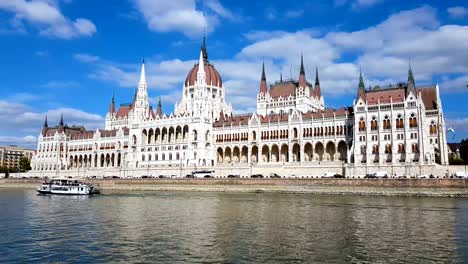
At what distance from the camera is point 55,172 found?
12862cm

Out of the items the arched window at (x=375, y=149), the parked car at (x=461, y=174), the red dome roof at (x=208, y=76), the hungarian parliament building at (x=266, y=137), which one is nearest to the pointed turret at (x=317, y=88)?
the hungarian parliament building at (x=266, y=137)

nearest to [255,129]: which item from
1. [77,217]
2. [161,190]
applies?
[161,190]

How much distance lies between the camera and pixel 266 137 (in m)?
106

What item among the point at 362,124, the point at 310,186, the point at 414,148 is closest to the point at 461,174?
the point at 414,148

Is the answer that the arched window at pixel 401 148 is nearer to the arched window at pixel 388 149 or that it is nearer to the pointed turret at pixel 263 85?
the arched window at pixel 388 149

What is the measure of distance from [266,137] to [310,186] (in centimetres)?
3273

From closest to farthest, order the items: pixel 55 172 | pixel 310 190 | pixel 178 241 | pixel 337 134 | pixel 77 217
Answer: pixel 178 241
pixel 77 217
pixel 310 190
pixel 337 134
pixel 55 172

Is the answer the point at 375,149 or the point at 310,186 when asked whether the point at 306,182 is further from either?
the point at 375,149

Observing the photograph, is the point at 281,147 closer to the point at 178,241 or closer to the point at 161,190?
the point at 161,190

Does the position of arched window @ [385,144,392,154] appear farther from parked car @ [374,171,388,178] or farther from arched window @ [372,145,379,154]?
parked car @ [374,171,388,178]

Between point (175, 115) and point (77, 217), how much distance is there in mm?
76739

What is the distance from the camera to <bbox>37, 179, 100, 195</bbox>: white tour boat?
243 feet

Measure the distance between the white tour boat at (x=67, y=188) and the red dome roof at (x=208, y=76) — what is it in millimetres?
57700

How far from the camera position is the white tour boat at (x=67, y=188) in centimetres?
7400
